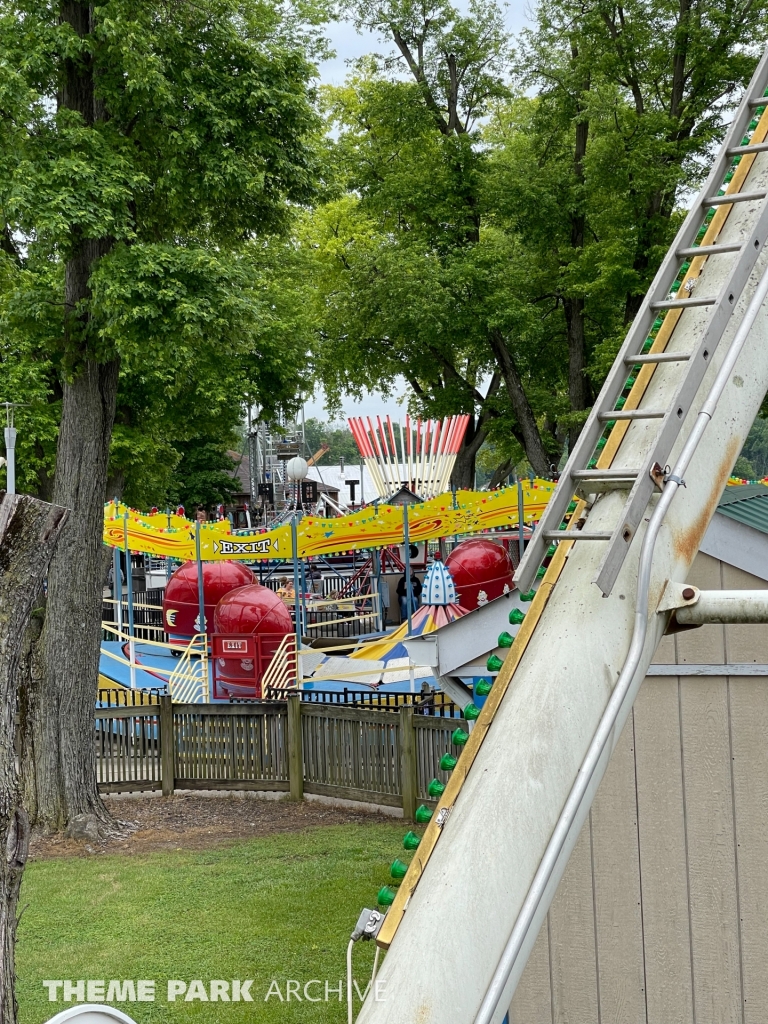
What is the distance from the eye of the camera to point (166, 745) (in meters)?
13.6

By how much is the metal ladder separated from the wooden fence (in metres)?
8.95

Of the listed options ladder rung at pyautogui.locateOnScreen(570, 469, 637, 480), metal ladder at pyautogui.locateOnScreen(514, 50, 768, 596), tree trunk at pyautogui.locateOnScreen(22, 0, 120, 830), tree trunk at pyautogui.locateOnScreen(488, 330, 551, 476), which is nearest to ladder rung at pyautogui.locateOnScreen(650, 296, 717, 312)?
metal ladder at pyautogui.locateOnScreen(514, 50, 768, 596)

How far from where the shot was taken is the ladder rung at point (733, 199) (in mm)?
3760

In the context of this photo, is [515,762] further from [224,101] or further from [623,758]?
[224,101]

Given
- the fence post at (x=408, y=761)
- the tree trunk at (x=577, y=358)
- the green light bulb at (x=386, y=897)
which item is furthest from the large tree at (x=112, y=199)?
the tree trunk at (x=577, y=358)

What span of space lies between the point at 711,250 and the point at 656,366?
0.43 meters

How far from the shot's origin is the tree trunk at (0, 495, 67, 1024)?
3850mm

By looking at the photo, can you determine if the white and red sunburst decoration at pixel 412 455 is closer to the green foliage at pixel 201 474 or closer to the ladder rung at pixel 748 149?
the green foliage at pixel 201 474

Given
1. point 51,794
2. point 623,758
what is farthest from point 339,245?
point 623,758

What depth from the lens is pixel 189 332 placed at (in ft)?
35.3

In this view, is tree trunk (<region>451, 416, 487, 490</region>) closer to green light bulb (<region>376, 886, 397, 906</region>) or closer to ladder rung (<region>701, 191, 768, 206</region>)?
ladder rung (<region>701, 191, 768, 206</region>)

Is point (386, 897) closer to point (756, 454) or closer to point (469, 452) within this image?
point (469, 452)

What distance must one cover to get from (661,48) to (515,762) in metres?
23.9

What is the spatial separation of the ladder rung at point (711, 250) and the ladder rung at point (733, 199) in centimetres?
16
